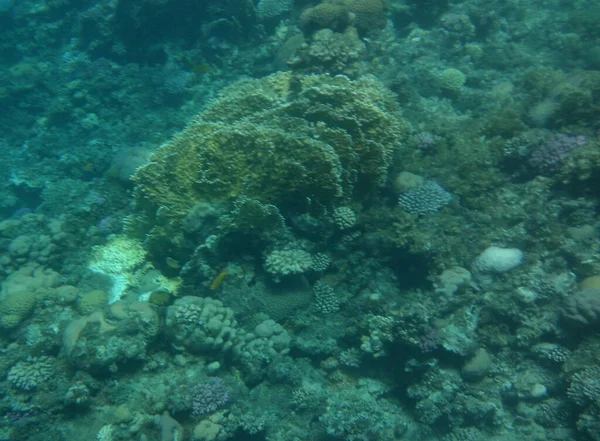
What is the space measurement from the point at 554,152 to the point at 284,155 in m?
4.60

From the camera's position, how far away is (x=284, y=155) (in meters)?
5.51

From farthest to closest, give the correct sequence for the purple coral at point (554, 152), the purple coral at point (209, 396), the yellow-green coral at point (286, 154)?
1. the purple coral at point (554, 152)
2. the yellow-green coral at point (286, 154)
3. the purple coral at point (209, 396)

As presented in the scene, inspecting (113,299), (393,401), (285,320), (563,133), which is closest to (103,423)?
(113,299)

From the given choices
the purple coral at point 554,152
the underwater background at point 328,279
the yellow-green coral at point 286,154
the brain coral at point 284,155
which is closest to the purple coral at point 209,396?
the underwater background at point 328,279

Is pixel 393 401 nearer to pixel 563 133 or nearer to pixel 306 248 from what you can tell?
pixel 306 248

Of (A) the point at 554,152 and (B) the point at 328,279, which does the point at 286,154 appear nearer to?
(B) the point at 328,279

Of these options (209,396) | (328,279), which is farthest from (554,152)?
(209,396)

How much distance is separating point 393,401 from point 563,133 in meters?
5.44

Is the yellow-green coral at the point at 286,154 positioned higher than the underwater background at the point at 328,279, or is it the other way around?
the yellow-green coral at the point at 286,154

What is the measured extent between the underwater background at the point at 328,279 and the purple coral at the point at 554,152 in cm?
4

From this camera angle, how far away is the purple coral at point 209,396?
189 inches

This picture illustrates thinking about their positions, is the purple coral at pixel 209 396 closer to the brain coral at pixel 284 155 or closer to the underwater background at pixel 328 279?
the underwater background at pixel 328 279

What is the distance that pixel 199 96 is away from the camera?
11727 mm

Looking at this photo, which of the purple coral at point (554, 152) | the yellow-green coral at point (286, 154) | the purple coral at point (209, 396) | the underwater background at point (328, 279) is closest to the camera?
the purple coral at point (209, 396)
